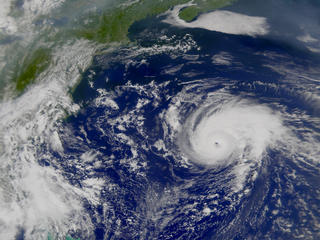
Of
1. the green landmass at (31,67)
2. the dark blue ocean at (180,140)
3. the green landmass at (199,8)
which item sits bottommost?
the dark blue ocean at (180,140)

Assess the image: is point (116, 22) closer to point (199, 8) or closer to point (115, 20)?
point (115, 20)

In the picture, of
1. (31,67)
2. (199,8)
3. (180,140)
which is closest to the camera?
(180,140)

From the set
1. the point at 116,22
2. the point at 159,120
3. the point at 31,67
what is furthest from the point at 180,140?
the point at 31,67

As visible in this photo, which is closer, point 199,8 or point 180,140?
point 180,140

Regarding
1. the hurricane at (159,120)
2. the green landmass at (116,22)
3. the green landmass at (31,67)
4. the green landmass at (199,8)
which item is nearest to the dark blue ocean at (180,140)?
the hurricane at (159,120)

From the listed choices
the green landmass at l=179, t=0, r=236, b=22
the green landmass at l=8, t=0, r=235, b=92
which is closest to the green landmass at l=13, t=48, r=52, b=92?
the green landmass at l=8, t=0, r=235, b=92

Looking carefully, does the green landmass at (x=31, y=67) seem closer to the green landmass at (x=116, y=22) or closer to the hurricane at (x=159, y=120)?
the hurricane at (x=159, y=120)

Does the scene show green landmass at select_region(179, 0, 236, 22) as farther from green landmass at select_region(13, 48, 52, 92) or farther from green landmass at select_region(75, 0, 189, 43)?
green landmass at select_region(13, 48, 52, 92)
